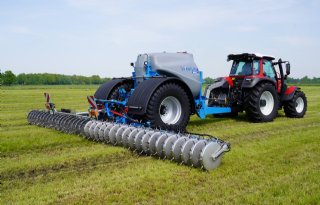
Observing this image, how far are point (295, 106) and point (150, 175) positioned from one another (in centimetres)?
845

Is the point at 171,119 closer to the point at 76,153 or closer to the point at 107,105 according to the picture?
the point at 107,105

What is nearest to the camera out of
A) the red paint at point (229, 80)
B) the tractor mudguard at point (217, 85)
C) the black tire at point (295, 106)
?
the tractor mudguard at point (217, 85)

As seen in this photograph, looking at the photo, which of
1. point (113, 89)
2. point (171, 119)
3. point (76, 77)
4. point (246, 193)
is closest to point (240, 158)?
point (246, 193)

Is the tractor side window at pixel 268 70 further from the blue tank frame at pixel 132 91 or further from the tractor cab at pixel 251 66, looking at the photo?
the blue tank frame at pixel 132 91

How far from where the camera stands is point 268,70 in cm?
1184

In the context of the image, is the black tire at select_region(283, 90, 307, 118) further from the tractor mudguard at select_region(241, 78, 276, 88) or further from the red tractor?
the tractor mudguard at select_region(241, 78, 276, 88)

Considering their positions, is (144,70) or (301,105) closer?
(144,70)

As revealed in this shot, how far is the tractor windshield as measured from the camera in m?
11.4

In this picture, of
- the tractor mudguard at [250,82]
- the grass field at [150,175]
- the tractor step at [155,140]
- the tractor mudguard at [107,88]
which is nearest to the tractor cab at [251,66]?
the tractor mudguard at [250,82]

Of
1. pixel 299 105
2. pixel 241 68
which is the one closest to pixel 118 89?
pixel 241 68

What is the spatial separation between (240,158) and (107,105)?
432 cm

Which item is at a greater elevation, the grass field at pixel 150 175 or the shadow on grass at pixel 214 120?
the shadow on grass at pixel 214 120

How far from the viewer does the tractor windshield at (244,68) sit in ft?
37.5

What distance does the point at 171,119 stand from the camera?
891cm
